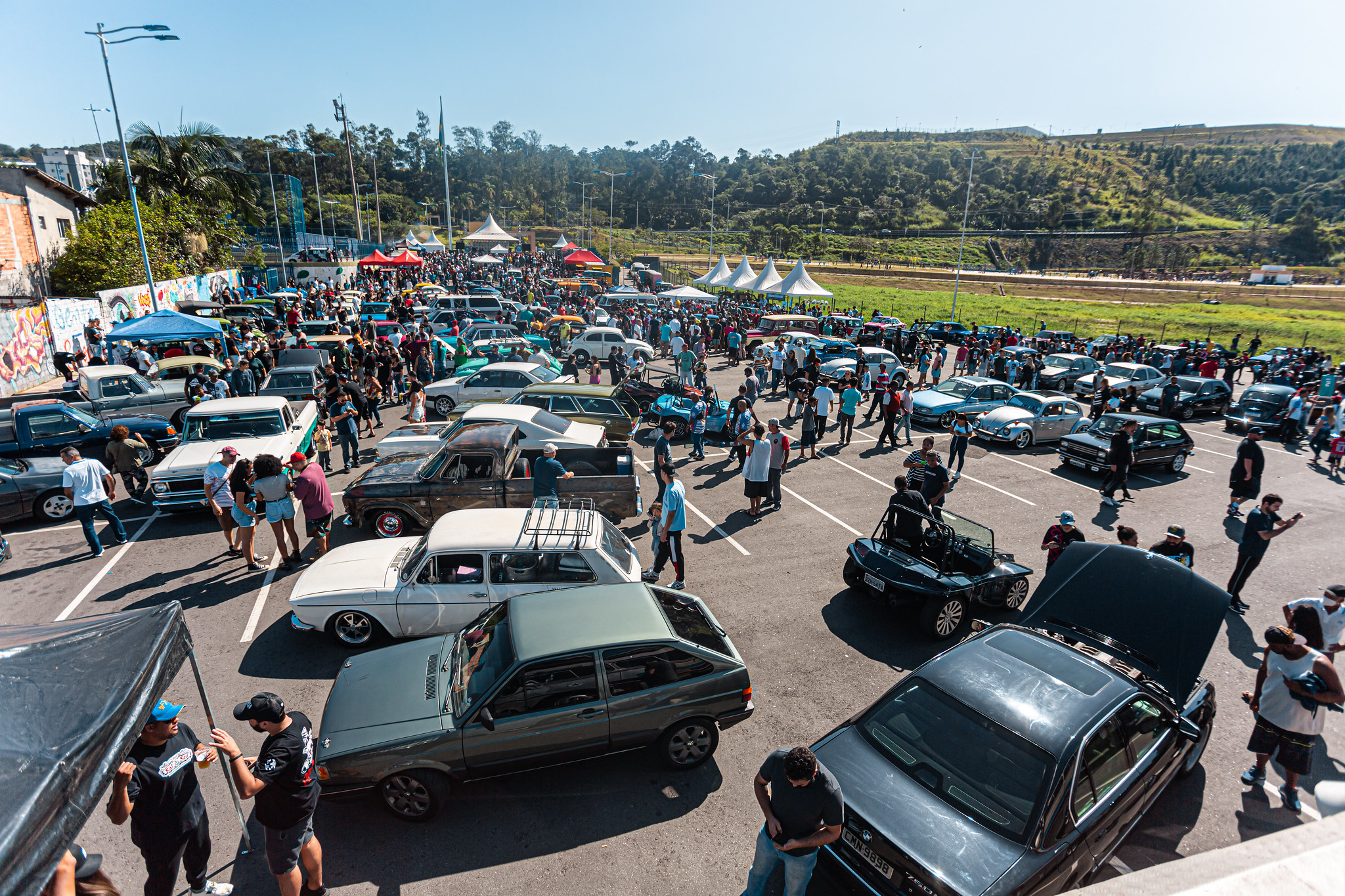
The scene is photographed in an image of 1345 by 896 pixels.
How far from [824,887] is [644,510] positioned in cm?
751

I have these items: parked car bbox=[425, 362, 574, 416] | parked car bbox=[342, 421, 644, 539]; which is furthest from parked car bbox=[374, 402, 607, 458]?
parked car bbox=[425, 362, 574, 416]

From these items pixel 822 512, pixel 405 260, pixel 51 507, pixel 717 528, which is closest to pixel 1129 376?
pixel 822 512

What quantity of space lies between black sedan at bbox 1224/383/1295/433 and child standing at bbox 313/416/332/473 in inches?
967

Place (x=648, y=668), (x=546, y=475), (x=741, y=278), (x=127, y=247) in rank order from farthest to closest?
(x=741, y=278), (x=127, y=247), (x=546, y=475), (x=648, y=668)

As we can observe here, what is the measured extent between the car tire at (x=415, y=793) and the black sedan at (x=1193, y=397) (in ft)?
76.9

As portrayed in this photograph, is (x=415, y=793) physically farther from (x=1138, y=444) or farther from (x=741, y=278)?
(x=741, y=278)

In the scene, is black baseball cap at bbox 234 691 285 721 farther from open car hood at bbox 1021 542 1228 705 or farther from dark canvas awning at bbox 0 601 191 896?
open car hood at bbox 1021 542 1228 705

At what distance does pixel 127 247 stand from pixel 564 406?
25520 mm

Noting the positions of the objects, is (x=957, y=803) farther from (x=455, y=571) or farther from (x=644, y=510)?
(x=644, y=510)

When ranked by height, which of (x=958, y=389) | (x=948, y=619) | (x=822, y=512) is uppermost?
(x=958, y=389)

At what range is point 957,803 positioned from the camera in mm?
4082

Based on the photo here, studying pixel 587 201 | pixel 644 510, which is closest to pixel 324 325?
pixel 644 510

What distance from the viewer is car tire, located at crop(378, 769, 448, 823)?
4750mm

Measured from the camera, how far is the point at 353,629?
7.01 metres
